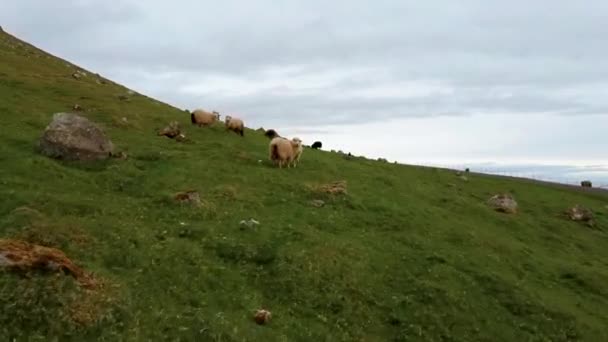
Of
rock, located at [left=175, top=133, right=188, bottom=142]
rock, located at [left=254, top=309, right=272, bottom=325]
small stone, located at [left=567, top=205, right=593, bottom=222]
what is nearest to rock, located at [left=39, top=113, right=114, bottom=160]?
rock, located at [left=175, top=133, right=188, bottom=142]

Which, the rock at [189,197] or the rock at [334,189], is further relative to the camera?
the rock at [334,189]

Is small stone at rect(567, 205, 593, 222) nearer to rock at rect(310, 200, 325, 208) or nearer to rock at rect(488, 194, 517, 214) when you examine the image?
rock at rect(488, 194, 517, 214)

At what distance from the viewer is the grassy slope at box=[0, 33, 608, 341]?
18.3 m

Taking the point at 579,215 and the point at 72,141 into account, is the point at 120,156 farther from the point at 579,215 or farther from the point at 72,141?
the point at 579,215

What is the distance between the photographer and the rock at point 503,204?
149 ft

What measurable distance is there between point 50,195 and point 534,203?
4076 cm

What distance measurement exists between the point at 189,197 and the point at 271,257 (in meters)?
6.67

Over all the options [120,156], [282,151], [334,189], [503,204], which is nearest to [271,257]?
[334,189]

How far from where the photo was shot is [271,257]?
941 inches

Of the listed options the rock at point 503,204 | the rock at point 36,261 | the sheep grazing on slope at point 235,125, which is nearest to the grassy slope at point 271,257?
the rock at point 36,261

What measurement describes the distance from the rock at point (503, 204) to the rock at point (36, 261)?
33.7 metres

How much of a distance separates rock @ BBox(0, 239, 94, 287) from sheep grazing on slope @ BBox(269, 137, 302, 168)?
21657 mm

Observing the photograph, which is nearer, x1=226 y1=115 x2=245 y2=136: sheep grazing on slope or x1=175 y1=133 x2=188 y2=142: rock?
x1=175 y1=133 x2=188 y2=142: rock

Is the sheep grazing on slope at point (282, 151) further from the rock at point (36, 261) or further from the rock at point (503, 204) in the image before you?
the rock at point (36, 261)
